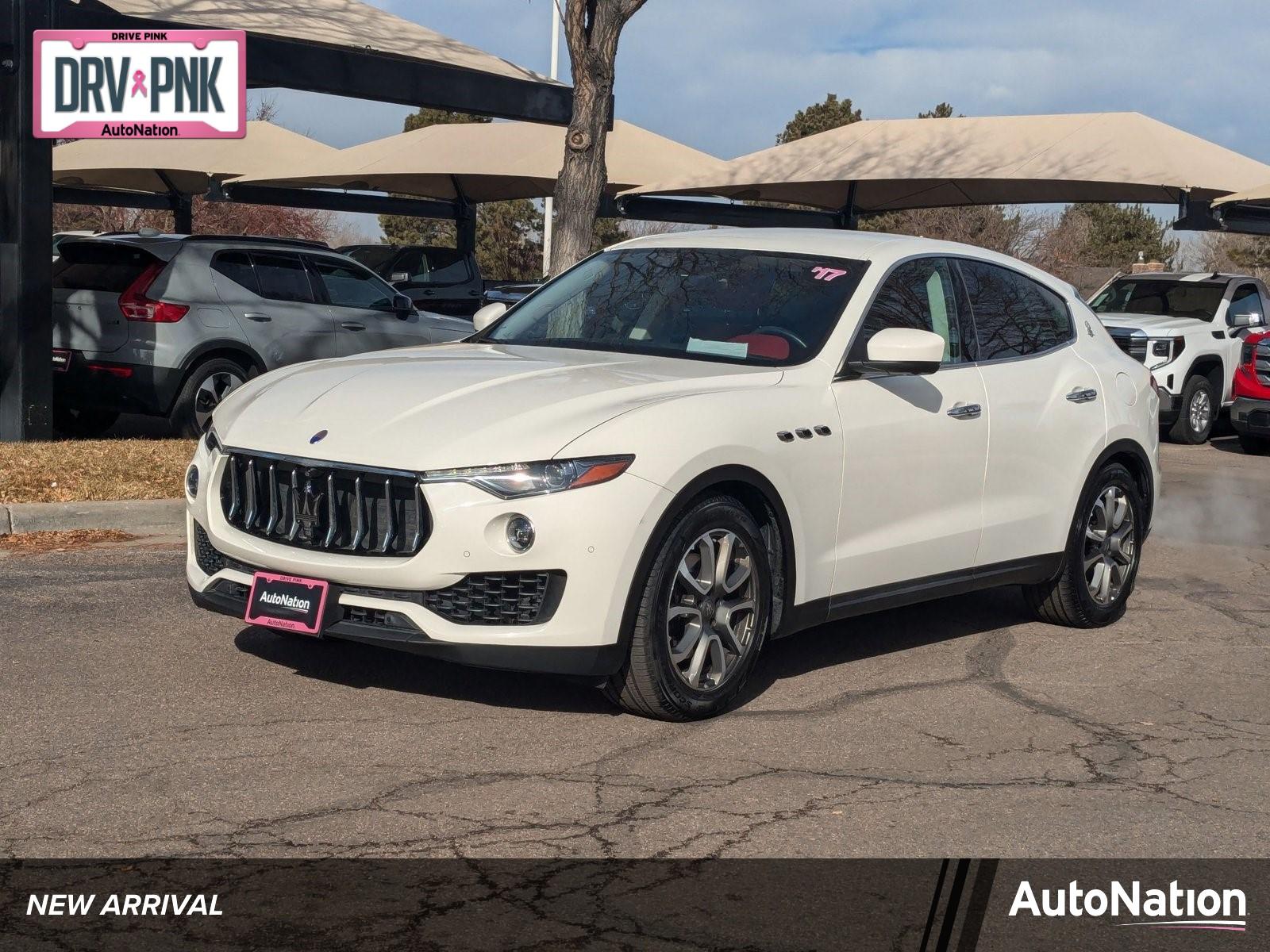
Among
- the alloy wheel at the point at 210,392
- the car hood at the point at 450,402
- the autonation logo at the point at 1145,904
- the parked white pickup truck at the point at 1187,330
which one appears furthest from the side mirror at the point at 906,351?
the parked white pickup truck at the point at 1187,330

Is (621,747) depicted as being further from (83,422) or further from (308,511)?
(83,422)

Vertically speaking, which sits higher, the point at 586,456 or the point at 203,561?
the point at 586,456

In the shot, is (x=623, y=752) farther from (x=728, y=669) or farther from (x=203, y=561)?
(x=203, y=561)

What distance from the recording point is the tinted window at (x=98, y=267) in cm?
1225

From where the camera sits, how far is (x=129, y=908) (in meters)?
3.85

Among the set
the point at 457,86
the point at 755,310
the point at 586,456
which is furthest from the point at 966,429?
the point at 457,86

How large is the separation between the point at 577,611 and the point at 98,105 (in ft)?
27.7

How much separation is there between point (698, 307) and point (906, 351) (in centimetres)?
92

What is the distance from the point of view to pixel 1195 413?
17125 mm

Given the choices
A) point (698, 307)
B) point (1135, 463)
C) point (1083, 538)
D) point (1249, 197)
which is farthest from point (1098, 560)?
point (1249, 197)

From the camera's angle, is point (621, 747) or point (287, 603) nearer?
point (621, 747)

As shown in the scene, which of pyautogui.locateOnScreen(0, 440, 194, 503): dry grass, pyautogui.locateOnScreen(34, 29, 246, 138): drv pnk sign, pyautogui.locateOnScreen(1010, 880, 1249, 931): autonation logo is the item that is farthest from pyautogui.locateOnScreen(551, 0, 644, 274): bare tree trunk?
pyautogui.locateOnScreen(1010, 880, 1249, 931): autonation logo

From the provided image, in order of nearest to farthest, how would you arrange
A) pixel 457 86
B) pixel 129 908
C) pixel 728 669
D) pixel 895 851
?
1. pixel 129 908
2. pixel 895 851
3. pixel 728 669
4. pixel 457 86

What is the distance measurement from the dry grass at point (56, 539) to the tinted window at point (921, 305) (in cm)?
466
